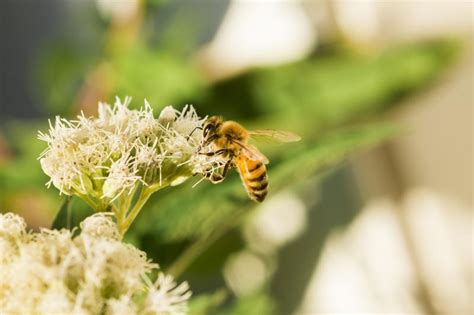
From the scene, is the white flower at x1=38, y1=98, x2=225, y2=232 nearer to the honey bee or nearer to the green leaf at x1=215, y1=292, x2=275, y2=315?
the honey bee

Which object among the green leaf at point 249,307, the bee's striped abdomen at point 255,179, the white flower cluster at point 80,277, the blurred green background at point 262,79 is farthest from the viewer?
the blurred green background at point 262,79

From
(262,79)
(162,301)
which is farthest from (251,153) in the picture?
(262,79)

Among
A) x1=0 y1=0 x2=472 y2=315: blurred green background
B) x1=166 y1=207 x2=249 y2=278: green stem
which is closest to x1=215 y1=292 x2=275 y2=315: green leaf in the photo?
x1=0 y1=0 x2=472 y2=315: blurred green background

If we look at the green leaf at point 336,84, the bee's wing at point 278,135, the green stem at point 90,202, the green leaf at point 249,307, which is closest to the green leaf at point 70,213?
the green stem at point 90,202

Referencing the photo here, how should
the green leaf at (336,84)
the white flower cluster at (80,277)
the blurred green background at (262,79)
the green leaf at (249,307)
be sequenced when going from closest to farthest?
the white flower cluster at (80,277), the green leaf at (249,307), the blurred green background at (262,79), the green leaf at (336,84)

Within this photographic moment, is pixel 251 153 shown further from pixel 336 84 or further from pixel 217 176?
pixel 336 84

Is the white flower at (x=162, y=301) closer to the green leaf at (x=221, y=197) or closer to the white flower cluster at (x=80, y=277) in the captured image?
the white flower cluster at (x=80, y=277)

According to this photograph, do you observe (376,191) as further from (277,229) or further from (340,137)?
(340,137)
